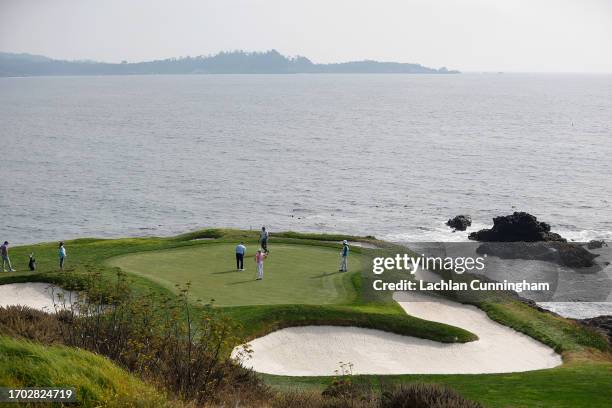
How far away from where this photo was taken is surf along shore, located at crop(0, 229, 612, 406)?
2191 centimetres

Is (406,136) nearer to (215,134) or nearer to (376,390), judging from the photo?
(215,134)

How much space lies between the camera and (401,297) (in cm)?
3212

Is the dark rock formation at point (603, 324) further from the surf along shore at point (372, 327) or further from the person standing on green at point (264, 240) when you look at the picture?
the person standing on green at point (264, 240)

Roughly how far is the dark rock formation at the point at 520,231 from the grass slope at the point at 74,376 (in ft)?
160

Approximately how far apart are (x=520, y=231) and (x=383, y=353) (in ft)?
118

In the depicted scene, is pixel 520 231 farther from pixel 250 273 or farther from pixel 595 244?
pixel 250 273

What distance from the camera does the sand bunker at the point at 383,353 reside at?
24.6 meters

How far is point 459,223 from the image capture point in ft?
221

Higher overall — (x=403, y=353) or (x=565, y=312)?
(x=403, y=353)

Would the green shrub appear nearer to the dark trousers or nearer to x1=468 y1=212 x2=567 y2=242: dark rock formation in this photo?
the dark trousers

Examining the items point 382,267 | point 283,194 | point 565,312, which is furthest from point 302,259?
point 283,194

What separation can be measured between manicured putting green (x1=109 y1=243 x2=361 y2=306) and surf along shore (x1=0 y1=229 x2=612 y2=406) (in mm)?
48

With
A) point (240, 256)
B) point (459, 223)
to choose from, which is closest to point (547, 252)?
point (459, 223)

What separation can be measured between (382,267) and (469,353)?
33.4ft
